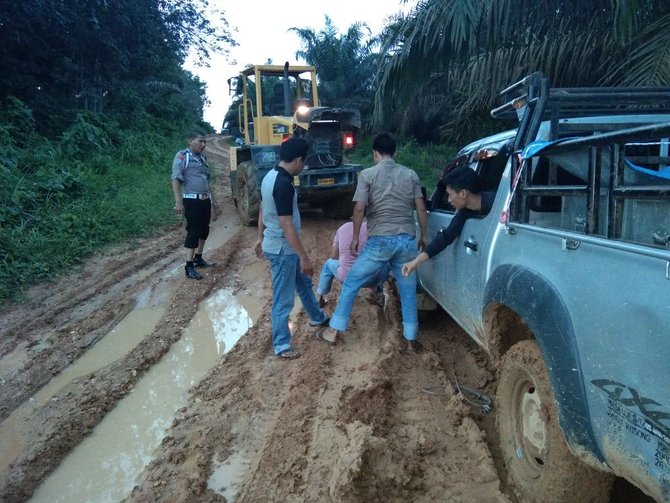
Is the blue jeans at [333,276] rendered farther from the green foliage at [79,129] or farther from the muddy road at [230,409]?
the green foliage at [79,129]

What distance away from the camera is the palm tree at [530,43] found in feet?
18.3

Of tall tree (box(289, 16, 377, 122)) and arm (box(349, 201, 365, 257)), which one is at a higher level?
tall tree (box(289, 16, 377, 122))

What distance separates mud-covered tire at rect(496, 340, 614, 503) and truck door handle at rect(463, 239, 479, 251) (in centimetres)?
77

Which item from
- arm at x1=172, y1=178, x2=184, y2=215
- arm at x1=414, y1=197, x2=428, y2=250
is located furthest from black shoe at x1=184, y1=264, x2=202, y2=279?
arm at x1=414, y1=197, x2=428, y2=250

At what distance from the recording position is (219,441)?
10.6 ft

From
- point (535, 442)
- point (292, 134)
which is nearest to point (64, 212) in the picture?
point (292, 134)

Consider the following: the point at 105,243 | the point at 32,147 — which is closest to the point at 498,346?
the point at 105,243

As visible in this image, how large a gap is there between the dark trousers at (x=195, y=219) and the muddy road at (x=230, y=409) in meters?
1.05

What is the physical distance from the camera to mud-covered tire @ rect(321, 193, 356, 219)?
33.4 ft

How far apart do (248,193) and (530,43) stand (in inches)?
204

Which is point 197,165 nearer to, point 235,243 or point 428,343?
point 235,243

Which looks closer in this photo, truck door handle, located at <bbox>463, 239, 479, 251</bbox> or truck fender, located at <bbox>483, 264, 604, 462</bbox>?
truck fender, located at <bbox>483, 264, 604, 462</bbox>

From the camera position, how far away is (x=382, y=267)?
4.32 metres

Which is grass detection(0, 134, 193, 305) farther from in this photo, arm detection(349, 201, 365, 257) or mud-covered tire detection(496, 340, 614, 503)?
mud-covered tire detection(496, 340, 614, 503)
